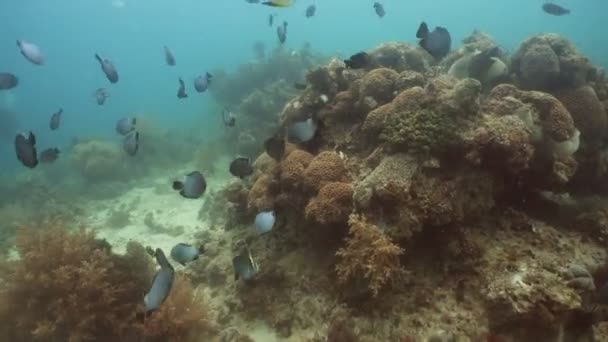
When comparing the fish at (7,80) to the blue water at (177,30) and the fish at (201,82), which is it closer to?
the fish at (201,82)

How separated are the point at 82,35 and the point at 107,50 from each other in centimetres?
1329

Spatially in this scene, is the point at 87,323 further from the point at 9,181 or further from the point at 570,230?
the point at 9,181

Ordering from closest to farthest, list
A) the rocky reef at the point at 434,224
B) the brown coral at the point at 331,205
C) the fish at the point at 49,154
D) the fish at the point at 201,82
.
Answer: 1. the rocky reef at the point at 434,224
2. the brown coral at the point at 331,205
3. the fish at the point at 49,154
4. the fish at the point at 201,82

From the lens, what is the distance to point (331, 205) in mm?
5539

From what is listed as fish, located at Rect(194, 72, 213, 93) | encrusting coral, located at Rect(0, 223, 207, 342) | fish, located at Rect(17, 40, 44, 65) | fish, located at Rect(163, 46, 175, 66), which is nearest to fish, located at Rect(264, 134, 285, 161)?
encrusting coral, located at Rect(0, 223, 207, 342)

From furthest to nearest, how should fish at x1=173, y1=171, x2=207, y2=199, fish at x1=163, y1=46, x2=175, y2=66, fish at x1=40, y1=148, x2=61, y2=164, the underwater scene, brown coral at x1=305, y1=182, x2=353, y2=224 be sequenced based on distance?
1. fish at x1=163, y1=46, x2=175, y2=66
2. fish at x1=40, y1=148, x2=61, y2=164
3. brown coral at x1=305, y1=182, x2=353, y2=224
4. fish at x1=173, y1=171, x2=207, y2=199
5. the underwater scene

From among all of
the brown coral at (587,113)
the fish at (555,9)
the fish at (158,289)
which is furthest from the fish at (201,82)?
the fish at (555,9)

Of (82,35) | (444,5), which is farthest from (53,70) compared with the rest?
(444,5)

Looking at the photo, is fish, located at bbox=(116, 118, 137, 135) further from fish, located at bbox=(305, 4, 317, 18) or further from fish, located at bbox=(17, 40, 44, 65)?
fish, located at bbox=(305, 4, 317, 18)

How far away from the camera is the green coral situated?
5641 mm

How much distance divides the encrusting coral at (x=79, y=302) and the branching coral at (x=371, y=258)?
7.87 ft

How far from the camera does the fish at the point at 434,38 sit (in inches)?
280

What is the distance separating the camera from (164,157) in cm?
2189

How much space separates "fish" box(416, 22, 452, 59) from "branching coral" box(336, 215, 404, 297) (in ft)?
13.0
